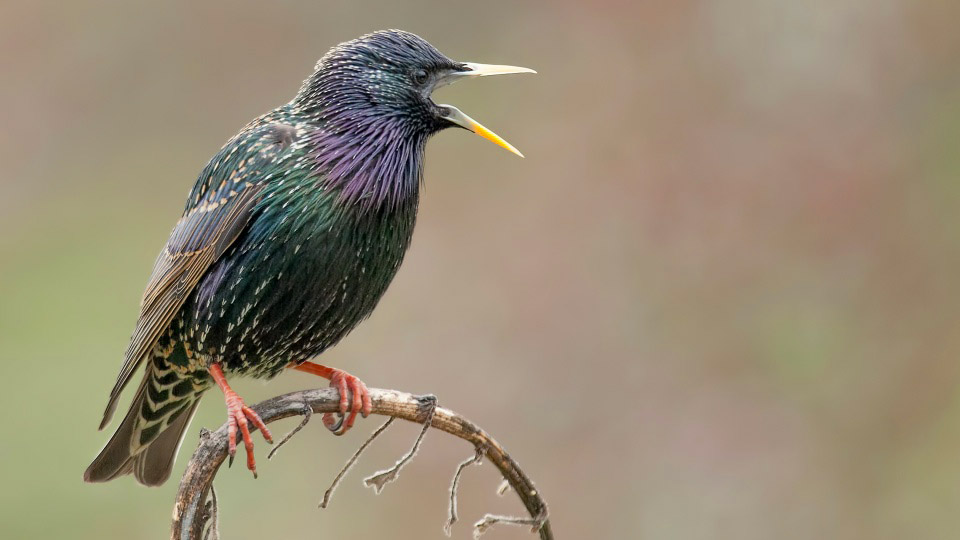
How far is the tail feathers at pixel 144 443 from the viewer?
356cm

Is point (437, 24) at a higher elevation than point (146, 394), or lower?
higher

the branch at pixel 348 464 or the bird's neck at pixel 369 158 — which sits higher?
the bird's neck at pixel 369 158

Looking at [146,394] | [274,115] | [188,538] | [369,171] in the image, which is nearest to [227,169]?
[274,115]

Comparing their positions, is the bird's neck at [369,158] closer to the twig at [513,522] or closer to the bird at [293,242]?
the bird at [293,242]

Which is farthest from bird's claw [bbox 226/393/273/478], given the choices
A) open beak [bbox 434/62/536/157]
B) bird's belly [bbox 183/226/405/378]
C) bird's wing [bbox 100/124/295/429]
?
open beak [bbox 434/62/536/157]

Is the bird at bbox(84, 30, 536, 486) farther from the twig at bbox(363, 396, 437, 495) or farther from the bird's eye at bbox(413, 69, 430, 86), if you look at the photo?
the twig at bbox(363, 396, 437, 495)

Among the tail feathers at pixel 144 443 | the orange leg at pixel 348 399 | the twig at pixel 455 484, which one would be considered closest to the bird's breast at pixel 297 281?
the orange leg at pixel 348 399

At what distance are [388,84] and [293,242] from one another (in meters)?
0.59

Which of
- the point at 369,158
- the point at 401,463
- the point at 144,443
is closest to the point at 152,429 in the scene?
the point at 144,443

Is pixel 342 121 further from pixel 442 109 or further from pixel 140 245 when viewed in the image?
pixel 140 245

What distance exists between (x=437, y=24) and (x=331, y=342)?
11.2 ft

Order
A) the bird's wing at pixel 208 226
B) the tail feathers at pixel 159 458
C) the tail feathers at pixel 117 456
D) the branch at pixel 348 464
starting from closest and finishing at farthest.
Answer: the branch at pixel 348 464, the bird's wing at pixel 208 226, the tail feathers at pixel 117 456, the tail feathers at pixel 159 458

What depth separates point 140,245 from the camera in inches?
245

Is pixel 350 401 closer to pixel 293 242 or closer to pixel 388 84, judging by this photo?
pixel 293 242
